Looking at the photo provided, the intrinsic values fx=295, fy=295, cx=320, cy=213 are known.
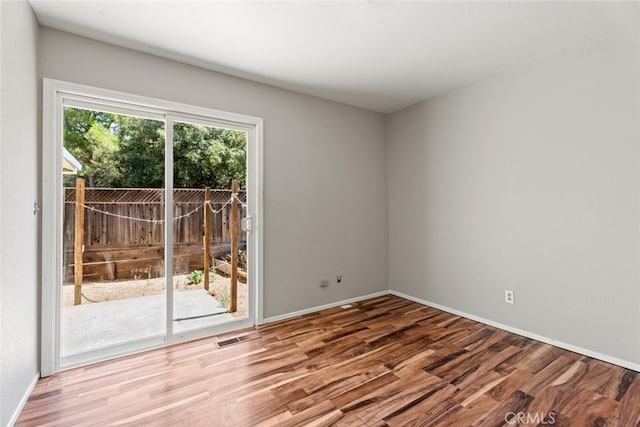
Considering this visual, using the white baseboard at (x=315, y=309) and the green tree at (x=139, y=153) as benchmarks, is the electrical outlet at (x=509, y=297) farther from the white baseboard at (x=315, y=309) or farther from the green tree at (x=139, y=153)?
the green tree at (x=139, y=153)

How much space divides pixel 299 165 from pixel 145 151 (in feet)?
5.05

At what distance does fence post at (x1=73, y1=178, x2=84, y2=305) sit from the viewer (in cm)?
238

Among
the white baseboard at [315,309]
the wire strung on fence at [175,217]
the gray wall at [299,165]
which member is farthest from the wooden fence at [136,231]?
the white baseboard at [315,309]

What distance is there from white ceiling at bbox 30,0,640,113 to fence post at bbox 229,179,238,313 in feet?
3.96

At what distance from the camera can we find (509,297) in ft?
9.61

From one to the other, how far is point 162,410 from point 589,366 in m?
3.08

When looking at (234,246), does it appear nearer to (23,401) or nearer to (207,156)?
(207,156)

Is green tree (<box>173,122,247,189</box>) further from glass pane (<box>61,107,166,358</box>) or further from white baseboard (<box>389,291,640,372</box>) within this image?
white baseboard (<box>389,291,640,372</box>)

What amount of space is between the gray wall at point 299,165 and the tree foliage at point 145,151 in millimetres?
255

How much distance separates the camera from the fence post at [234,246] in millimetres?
3084

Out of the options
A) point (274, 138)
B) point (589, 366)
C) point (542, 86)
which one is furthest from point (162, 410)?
point (542, 86)

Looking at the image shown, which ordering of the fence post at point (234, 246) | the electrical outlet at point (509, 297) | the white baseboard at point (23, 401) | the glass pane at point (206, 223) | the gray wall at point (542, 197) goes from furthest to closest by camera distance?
1. the fence post at point (234, 246)
2. the electrical outlet at point (509, 297)
3. the glass pane at point (206, 223)
4. the gray wall at point (542, 197)
5. the white baseboard at point (23, 401)

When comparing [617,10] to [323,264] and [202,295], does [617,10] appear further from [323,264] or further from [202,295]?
[202,295]

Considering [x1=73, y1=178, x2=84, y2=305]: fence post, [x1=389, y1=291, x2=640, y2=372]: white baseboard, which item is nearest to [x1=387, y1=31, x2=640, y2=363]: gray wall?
[x1=389, y1=291, x2=640, y2=372]: white baseboard
